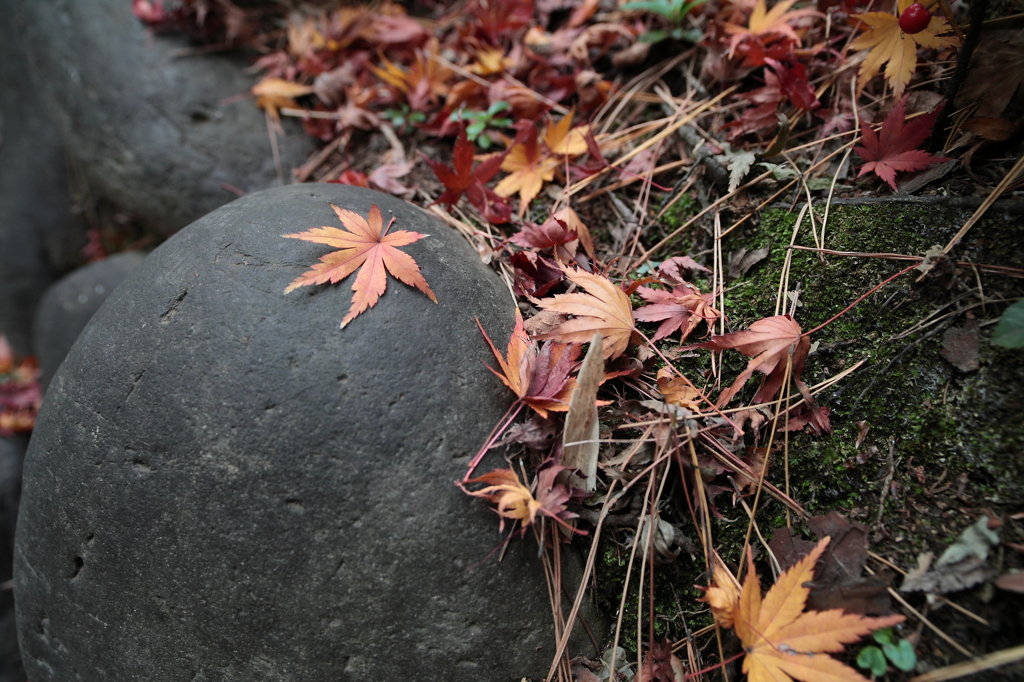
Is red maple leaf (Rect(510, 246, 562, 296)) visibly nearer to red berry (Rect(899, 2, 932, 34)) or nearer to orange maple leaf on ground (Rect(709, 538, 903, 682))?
orange maple leaf on ground (Rect(709, 538, 903, 682))

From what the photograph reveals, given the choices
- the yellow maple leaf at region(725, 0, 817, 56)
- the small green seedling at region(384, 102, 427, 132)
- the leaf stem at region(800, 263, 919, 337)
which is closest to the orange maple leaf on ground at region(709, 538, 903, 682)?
the leaf stem at region(800, 263, 919, 337)

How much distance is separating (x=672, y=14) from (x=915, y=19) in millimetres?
893

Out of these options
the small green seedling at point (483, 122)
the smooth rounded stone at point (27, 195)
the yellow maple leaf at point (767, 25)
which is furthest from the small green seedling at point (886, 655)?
the smooth rounded stone at point (27, 195)

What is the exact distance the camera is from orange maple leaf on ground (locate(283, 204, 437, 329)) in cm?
143

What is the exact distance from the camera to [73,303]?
3.06 meters

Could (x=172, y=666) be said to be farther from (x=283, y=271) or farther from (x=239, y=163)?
(x=239, y=163)

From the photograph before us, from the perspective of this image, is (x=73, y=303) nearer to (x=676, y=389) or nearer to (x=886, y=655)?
(x=676, y=389)

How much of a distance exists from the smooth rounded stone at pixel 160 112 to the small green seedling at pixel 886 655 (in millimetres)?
2838

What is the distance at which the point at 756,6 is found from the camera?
192 cm

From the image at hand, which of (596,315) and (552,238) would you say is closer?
(596,315)

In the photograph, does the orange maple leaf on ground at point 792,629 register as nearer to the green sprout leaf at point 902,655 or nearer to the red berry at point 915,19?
the green sprout leaf at point 902,655

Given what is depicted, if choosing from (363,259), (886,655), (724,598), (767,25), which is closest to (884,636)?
(886,655)

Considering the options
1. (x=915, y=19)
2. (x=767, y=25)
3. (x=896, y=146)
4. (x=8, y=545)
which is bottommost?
(x=8, y=545)

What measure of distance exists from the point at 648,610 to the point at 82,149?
3.45 metres
